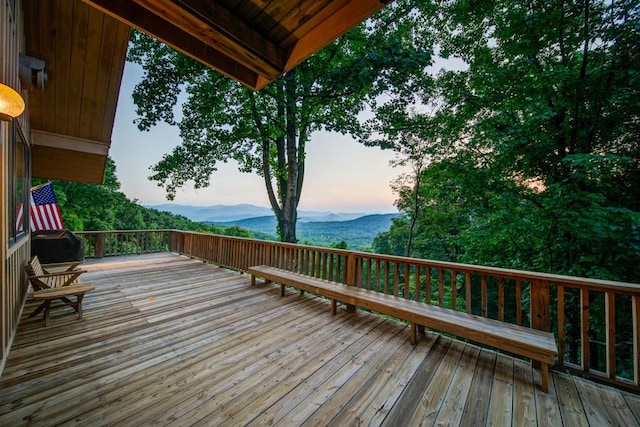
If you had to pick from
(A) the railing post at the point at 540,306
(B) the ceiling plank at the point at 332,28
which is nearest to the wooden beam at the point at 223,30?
(B) the ceiling plank at the point at 332,28

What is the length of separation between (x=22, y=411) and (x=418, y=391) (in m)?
2.80

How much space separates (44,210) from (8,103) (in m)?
5.12

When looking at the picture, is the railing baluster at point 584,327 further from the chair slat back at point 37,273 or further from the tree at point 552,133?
the chair slat back at point 37,273

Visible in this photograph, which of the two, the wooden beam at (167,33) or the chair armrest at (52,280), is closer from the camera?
the wooden beam at (167,33)

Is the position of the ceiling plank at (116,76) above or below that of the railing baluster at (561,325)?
above

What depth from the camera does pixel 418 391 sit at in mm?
1892

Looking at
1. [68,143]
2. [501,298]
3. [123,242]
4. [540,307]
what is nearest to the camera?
[540,307]

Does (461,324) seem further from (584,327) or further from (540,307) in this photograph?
(584,327)

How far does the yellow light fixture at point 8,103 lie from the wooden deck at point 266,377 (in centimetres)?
202

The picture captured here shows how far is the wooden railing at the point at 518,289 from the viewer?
2014 mm

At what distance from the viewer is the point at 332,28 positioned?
1.87 metres

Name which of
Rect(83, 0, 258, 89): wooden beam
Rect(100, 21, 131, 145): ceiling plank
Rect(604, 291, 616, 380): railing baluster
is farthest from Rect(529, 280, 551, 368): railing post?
Rect(100, 21, 131, 145): ceiling plank

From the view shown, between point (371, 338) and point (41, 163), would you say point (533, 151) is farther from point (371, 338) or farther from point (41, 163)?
point (41, 163)

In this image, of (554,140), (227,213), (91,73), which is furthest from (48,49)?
(227,213)
